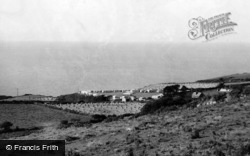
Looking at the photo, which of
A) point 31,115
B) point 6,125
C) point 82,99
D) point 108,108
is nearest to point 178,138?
point 6,125

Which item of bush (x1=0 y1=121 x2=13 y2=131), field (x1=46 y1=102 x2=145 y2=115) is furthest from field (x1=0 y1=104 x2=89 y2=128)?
field (x1=46 y1=102 x2=145 y2=115)

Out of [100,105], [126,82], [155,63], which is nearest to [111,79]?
[126,82]

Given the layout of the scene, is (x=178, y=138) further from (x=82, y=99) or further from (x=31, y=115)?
(x=82, y=99)

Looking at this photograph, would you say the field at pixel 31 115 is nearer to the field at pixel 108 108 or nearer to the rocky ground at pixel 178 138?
the field at pixel 108 108

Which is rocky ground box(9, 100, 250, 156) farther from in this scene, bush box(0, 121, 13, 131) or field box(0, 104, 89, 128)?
field box(0, 104, 89, 128)

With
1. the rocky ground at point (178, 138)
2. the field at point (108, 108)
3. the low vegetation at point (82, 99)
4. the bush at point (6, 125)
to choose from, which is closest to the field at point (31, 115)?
the bush at point (6, 125)

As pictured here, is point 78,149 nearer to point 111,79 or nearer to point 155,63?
point 111,79
